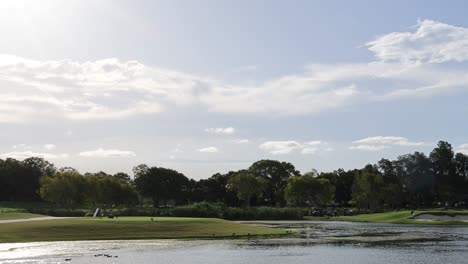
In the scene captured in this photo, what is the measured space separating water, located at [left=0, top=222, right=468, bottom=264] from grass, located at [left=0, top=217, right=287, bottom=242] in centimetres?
443

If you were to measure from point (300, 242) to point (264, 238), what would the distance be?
6.18 meters

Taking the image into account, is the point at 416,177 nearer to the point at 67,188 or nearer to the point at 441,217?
the point at 441,217

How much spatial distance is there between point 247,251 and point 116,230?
20.8 meters

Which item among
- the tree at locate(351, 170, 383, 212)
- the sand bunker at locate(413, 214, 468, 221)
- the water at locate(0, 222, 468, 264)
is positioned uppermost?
the tree at locate(351, 170, 383, 212)

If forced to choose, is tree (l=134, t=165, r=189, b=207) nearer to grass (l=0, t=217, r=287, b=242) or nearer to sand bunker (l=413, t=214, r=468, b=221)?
sand bunker (l=413, t=214, r=468, b=221)

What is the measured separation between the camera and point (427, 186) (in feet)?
614

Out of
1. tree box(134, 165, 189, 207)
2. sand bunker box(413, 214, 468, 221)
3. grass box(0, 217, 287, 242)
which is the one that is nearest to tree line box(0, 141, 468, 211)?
tree box(134, 165, 189, 207)

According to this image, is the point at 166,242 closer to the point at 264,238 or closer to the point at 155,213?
the point at 264,238

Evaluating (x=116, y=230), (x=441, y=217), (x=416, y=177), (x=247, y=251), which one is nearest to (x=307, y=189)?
(x=416, y=177)

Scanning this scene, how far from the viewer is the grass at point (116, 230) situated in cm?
5931

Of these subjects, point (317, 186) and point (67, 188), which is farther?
point (317, 186)

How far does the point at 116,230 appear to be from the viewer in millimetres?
63062

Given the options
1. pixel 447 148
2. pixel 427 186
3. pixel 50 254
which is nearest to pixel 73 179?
pixel 50 254

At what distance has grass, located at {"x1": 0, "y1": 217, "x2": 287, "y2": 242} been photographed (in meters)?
59.3
